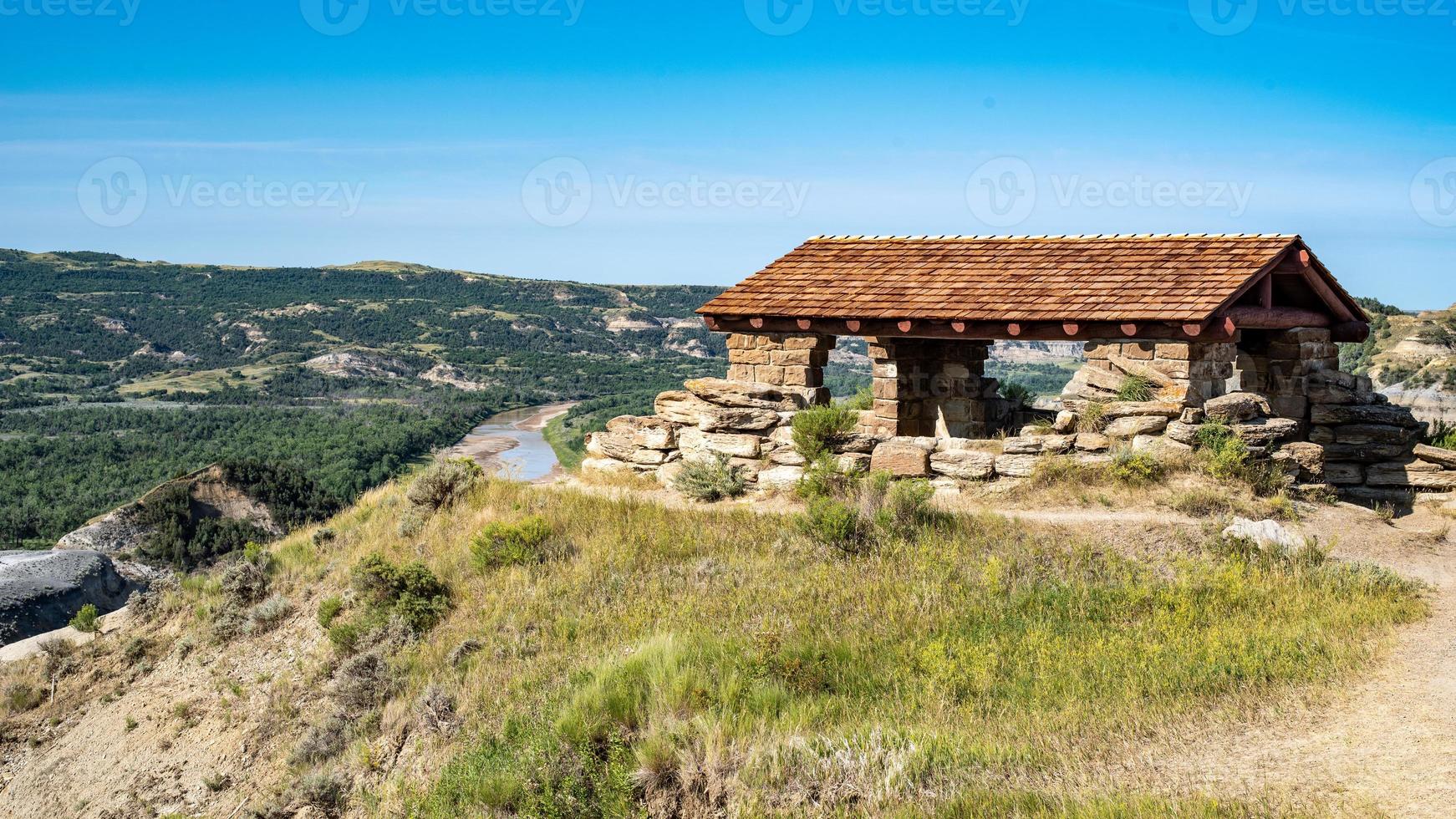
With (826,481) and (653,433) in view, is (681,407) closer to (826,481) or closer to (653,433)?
(653,433)

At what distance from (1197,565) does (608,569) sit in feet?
17.8

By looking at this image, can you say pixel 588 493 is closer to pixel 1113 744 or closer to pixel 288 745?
pixel 288 745

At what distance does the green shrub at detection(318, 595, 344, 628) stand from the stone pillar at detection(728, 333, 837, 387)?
577 cm

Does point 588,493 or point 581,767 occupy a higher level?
point 588,493

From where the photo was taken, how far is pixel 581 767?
6535mm

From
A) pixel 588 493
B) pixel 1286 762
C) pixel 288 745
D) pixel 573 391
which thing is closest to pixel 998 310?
pixel 588 493

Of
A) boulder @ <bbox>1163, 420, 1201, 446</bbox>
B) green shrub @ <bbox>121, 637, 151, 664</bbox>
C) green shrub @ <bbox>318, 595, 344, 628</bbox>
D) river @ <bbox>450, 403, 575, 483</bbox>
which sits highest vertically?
boulder @ <bbox>1163, 420, 1201, 446</bbox>

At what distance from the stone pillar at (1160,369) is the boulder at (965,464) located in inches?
53.3

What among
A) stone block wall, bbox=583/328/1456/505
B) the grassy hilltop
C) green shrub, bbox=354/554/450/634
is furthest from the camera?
stone block wall, bbox=583/328/1456/505

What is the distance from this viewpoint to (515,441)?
174 feet

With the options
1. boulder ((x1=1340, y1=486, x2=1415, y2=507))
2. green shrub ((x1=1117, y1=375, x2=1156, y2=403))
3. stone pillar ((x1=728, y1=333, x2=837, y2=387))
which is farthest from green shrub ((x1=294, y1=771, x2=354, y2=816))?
boulder ((x1=1340, y1=486, x2=1415, y2=507))

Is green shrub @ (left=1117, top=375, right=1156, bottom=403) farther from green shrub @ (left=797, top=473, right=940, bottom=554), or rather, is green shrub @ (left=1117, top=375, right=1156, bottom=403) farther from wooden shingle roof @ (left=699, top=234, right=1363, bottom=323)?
Result: green shrub @ (left=797, top=473, right=940, bottom=554)

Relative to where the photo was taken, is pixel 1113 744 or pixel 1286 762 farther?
pixel 1113 744

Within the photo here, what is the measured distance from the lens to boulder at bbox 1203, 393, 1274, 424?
11.3 meters
